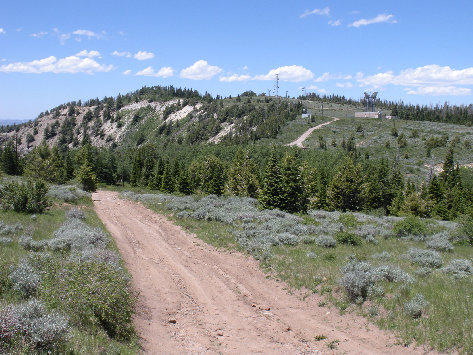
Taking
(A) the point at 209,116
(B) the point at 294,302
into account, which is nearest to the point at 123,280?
(B) the point at 294,302

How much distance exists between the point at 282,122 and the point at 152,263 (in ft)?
421

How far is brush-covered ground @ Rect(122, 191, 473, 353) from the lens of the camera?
9438 millimetres

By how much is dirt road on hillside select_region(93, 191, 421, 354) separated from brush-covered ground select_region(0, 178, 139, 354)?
3.62 feet

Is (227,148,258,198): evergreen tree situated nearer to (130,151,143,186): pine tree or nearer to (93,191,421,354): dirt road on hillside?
(130,151,143,186): pine tree

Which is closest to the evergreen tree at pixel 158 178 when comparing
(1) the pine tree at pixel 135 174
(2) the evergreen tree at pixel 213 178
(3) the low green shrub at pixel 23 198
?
(1) the pine tree at pixel 135 174

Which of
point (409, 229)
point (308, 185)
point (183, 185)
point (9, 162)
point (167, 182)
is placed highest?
point (409, 229)

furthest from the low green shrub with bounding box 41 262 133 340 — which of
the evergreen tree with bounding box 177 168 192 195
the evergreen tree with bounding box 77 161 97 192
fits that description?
the evergreen tree with bounding box 177 168 192 195

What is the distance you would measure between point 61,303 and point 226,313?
494 cm

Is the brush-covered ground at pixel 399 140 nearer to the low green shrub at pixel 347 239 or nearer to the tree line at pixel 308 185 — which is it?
the tree line at pixel 308 185

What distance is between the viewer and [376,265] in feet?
44.1

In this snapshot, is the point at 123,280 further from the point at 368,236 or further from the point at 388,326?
the point at 368,236

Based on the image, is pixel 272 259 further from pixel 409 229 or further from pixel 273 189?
pixel 273 189

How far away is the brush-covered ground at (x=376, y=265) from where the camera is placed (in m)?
9.44

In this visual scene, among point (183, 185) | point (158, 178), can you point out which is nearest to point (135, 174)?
point (158, 178)
